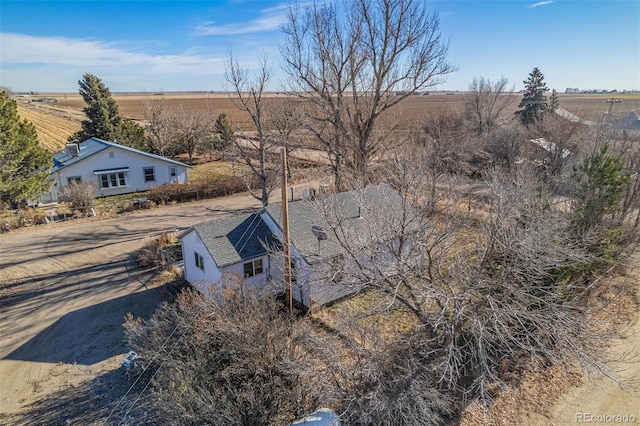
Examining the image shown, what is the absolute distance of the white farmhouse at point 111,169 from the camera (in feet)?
86.3

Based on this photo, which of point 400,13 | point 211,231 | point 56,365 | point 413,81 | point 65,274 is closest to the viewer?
point 56,365

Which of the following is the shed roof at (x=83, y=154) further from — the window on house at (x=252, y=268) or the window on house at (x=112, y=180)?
the window on house at (x=252, y=268)

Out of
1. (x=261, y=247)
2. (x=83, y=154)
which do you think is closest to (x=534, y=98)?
(x=261, y=247)

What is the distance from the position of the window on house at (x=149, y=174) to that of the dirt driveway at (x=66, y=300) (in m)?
6.89

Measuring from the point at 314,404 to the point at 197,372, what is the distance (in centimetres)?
256

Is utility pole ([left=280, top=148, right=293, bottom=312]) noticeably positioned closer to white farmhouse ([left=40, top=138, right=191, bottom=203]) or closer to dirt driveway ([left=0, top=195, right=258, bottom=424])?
dirt driveway ([left=0, top=195, right=258, bottom=424])

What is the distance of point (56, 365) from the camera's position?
10.8m

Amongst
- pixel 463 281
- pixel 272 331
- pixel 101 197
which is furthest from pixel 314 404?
pixel 101 197

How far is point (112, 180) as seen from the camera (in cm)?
2819

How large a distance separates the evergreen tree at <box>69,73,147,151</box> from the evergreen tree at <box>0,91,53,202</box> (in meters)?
12.3

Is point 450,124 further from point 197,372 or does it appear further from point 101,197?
point 197,372

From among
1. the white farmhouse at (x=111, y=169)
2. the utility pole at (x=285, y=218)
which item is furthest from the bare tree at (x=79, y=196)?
the utility pole at (x=285, y=218)

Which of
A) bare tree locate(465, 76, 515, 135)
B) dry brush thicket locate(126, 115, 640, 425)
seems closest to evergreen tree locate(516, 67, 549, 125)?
bare tree locate(465, 76, 515, 135)

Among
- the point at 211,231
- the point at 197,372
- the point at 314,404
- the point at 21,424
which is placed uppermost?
the point at 211,231
